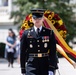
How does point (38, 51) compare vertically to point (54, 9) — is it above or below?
above

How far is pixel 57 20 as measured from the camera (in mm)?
9586

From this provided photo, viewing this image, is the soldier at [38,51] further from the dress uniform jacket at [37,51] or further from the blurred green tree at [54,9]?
the blurred green tree at [54,9]

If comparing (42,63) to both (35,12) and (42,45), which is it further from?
(35,12)

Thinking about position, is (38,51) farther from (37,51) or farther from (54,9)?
(54,9)

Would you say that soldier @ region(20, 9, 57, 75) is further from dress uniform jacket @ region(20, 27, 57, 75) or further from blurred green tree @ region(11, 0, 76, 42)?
blurred green tree @ region(11, 0, 76, 42)

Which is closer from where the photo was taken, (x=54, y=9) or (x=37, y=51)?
(x=37, y=51)

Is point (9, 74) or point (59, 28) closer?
point (59, 28)

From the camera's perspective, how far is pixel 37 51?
6.50m

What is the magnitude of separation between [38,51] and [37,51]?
0.02 m

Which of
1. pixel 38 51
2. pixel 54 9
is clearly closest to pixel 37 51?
pixel 38 51

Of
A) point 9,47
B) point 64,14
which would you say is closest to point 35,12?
point 9,47

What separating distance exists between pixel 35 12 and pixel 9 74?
7.65 meters

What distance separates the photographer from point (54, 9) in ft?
84.4

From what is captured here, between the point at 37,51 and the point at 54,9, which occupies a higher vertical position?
the point at 37,51
